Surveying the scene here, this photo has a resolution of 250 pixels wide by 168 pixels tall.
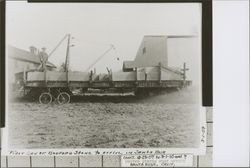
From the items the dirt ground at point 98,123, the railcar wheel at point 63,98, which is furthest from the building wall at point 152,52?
the railcar wheel at point 63,98

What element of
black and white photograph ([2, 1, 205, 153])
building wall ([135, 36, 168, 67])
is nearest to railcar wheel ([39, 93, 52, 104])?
black and white photograph ([2, 1, 205, 153])

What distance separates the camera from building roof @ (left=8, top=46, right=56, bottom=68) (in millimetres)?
1027

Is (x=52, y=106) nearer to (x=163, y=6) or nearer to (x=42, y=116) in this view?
(x=42, y=116)

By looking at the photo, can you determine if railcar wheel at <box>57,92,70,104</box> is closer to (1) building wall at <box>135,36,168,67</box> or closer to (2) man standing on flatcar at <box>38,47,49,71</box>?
(2) man standing on flatcar at <box>38,47,49,71</box>

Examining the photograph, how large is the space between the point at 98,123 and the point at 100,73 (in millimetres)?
156

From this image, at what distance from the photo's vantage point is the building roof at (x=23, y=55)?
103 centimetres

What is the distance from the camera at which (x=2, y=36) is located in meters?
1.03

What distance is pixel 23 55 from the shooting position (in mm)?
1028

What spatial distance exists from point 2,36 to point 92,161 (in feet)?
1.56

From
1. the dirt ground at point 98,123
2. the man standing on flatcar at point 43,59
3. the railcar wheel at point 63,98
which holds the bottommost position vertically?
the dirt ground at point 98,123

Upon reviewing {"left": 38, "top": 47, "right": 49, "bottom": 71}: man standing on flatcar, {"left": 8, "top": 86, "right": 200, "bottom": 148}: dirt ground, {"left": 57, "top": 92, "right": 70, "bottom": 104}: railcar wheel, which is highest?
{"left": 38, "top": 47, "right": 49, "bottom": 71}: man standing on flatcar

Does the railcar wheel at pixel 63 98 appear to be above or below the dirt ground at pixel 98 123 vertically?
above

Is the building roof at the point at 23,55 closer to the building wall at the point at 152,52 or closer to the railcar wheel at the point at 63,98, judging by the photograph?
the railcar wheel at the point at 63,98

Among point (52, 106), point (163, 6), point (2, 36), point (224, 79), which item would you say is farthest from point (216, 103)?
point (2, 36)
